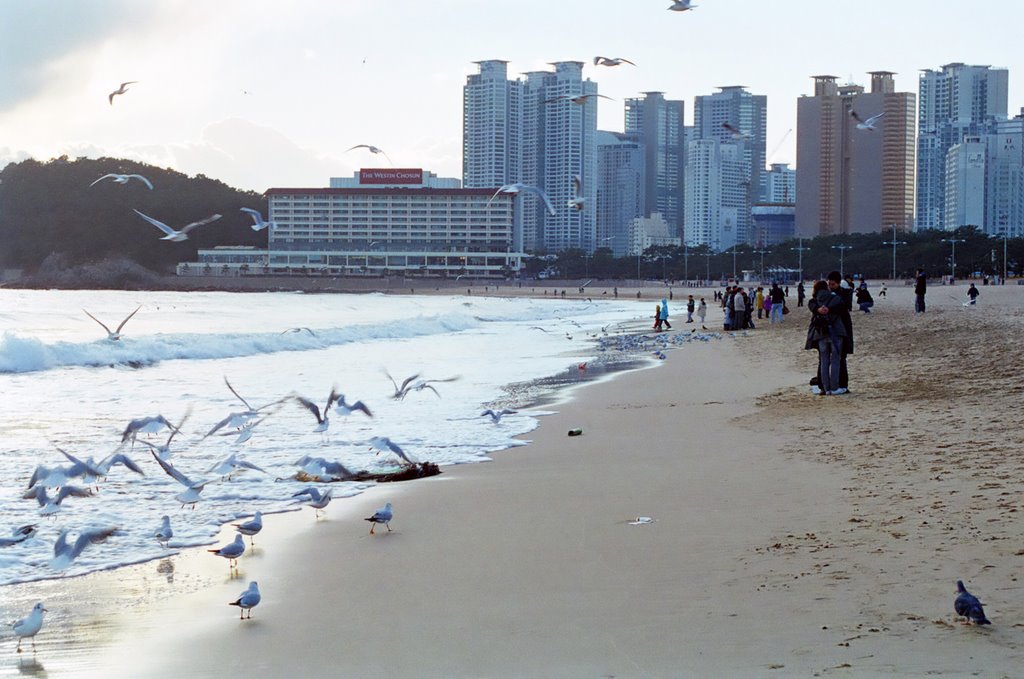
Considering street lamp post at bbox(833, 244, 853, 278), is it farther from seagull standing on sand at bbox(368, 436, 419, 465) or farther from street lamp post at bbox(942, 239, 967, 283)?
seagull standing on sand at bbox(368, 436, 419, 465)

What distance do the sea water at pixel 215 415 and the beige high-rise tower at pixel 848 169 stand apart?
5157 inches

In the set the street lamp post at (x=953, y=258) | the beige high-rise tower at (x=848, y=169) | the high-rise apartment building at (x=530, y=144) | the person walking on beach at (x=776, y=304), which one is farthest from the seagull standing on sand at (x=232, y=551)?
the high-rise apartment building at (x=530, y=144)

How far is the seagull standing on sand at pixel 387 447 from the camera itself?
8.20 m

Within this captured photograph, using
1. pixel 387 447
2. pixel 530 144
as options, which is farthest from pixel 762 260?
pixel 387 447

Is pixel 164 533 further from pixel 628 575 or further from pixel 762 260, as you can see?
pixel 762 260

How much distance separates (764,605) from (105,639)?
2.84 meters

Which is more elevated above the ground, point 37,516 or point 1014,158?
point 1014,158

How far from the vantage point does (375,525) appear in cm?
686

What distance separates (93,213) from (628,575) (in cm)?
15821

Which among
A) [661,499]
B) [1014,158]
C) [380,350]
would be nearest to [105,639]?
[661,499]

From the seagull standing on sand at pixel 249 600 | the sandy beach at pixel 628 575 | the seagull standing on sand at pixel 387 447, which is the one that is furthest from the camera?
the seagull standing on sand at pixel 387 447

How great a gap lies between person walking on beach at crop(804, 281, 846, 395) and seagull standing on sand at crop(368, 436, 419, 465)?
503 centimetres

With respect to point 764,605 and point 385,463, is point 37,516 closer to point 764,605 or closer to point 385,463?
point 385,463

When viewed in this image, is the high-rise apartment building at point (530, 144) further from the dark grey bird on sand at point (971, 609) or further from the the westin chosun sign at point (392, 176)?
the dark grey bird on sand at point (971, 609)
